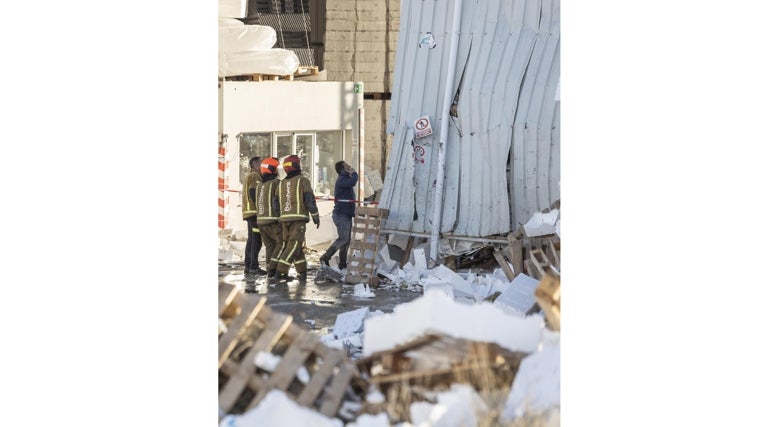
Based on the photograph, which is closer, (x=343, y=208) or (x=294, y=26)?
(x=343, y=208)

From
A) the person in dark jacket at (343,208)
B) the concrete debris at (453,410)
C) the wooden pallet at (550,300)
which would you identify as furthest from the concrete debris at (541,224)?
the concrete debris at (453,410)

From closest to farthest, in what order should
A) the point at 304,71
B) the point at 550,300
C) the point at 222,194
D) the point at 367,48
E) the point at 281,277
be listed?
1. the point at 550,300
2. the point at 281,277
3. the point at 222,194
4. the point at 304,71
5. the point at 367,48

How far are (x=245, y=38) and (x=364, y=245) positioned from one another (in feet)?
9.45

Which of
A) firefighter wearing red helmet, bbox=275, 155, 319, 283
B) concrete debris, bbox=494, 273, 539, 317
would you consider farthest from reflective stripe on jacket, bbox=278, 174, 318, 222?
concrete debris, bbox=494, 273, 539, 317

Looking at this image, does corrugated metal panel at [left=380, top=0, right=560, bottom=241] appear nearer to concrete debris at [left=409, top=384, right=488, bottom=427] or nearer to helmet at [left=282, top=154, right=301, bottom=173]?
helmet at [left=282, top=154, right=301, bottom=173]

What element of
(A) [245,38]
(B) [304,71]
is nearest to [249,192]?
(A) [245,38]

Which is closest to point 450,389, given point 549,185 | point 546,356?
point 546,356

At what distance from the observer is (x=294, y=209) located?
10.1 m

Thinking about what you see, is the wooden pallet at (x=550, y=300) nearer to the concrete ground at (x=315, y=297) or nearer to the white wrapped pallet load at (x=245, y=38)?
the concrete ground at (x=315, y=297)

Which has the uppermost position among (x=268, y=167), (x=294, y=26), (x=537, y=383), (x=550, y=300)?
(x=294, y=26)

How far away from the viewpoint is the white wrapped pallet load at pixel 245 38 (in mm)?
11352

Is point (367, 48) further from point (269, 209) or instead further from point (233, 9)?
point (269, 209)
